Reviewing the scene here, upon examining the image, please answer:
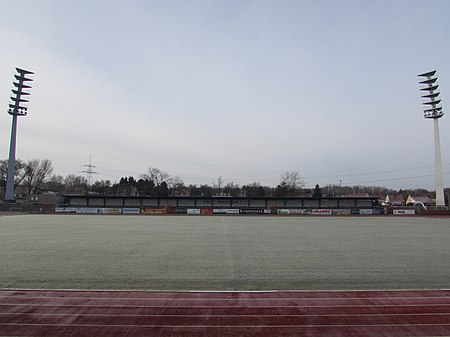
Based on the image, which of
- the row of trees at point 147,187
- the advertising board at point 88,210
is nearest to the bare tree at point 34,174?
the row of trees at point 147,187

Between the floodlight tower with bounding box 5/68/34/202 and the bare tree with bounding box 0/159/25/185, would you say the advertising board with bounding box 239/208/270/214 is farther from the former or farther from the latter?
the bare tree with bounding box 0/159/25/185

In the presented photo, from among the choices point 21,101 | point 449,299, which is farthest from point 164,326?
point 21,101

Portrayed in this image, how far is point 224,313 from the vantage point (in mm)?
8391

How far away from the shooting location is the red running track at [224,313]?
288 inches

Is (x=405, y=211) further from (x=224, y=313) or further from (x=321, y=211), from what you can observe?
(x=224, y=313)

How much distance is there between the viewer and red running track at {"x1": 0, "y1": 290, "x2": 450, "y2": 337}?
288 inches

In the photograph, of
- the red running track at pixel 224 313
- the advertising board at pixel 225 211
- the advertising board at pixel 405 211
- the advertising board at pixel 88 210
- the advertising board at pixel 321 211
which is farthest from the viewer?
the advertising board at pixel 225 211

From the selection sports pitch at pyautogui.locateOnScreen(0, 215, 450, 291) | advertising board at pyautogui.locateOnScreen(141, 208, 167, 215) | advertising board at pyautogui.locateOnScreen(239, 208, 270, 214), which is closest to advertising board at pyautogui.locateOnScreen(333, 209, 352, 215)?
advertising board at pyautogui.locateOnScreen(239, 208, 270, 214)

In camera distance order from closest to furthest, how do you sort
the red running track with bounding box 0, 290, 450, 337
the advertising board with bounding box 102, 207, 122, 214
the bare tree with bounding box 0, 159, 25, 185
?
1. the red running track with bounding box 0, 290, 450, 337
2. the advertising board with bounding box 102, 207, 122, 214
3. the bare tree with bounding box 0, 159, 25, 185

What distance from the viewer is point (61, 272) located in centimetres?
1242

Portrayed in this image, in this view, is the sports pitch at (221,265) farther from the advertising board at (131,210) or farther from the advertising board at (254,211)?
the advertising board at (254,211)

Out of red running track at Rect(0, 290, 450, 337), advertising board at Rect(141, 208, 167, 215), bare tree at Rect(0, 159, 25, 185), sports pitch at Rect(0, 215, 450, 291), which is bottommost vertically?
red running track at Rect(0, 290, 450, 337)

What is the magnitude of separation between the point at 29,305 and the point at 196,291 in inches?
188

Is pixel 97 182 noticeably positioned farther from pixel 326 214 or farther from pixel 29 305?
pixel 29 305
